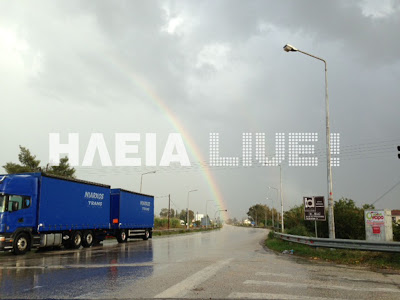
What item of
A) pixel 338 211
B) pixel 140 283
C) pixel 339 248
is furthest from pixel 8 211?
pixel 338 211

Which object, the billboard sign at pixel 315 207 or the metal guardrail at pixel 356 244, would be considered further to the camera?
the billboard sign at pixel 315 207

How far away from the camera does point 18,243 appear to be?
58.2ft

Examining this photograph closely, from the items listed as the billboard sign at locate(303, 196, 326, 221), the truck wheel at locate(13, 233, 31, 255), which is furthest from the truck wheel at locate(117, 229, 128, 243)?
the billboard sign at locate(303, 196, 326, 221)

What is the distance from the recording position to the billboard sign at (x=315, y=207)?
1897 cm

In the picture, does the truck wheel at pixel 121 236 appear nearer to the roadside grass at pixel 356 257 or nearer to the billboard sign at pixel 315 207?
the billboard sign at pixel 315 207

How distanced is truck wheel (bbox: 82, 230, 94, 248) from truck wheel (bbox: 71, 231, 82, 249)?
0.53m

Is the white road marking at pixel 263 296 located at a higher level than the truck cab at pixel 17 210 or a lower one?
lower

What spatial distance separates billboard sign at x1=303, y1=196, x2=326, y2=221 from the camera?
62.2 ft

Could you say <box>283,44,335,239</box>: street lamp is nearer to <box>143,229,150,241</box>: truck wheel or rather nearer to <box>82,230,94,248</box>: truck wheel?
<box>82,230,94,248</box>: truck wheel

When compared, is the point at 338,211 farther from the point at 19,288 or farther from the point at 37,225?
the point at 19,288

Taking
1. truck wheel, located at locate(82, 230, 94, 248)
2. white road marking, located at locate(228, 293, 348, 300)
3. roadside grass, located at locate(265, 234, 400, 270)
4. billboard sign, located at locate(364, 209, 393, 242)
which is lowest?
truck wheel, located at locate(82, 230, 94, 248)

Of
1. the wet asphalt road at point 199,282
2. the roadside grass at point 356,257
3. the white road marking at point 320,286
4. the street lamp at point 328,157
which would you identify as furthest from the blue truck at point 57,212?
the street lamp at point 328,157

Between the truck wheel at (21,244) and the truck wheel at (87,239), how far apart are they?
5468 mm

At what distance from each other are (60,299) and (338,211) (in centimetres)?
2529
